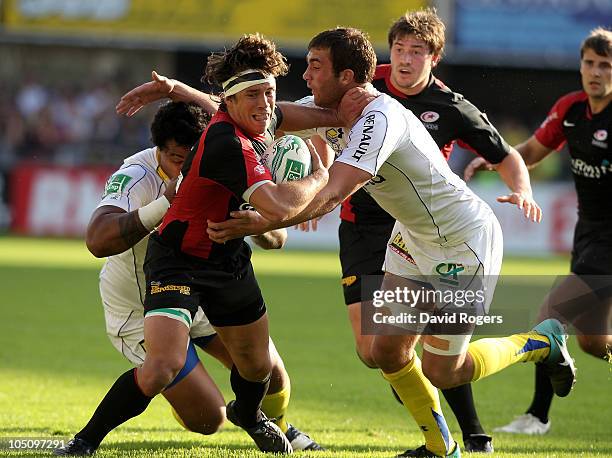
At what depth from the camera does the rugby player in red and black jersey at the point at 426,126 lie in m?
6.71

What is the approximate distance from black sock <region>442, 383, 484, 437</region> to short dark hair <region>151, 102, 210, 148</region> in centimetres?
212

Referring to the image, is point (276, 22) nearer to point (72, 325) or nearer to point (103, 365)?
point (72, 325)

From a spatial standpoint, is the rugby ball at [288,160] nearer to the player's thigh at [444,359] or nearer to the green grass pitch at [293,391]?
the player's thigh at [444,359]

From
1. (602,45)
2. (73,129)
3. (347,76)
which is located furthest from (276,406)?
(73,129)

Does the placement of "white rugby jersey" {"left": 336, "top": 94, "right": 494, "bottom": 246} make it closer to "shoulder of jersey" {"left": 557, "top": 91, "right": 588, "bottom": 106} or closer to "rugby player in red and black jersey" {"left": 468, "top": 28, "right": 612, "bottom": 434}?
"rugby player in red and black jersey" {"left": 468, "top": 28, "right": 612, "bottom": 434}

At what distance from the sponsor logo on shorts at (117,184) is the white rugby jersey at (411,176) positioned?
1.42 m

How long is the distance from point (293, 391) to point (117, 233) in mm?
2802

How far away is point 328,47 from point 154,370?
1.87 m

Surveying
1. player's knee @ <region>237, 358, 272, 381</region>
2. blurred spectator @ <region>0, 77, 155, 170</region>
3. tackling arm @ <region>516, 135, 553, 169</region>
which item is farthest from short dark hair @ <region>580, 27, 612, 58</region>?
blurred spectator @ <region>0, 77, 155, 170</region>

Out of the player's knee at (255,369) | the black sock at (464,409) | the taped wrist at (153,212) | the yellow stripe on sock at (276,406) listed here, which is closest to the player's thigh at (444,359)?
the black sock at (464,409)

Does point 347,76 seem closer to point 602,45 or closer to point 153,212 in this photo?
point 153,212

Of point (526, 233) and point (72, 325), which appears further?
point (526, 233)

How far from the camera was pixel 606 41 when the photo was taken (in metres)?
7.37

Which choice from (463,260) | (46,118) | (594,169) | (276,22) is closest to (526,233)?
(276,22)
